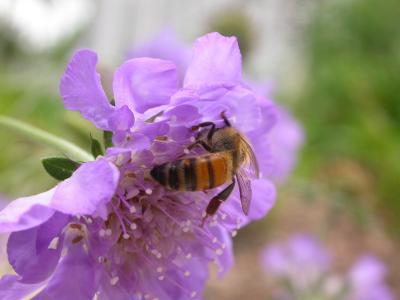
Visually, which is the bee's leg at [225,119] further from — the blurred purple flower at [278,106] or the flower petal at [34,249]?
the blurred purple flower at [278,106]

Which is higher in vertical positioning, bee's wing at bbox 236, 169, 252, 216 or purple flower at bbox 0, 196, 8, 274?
bee's wing at bbox 236, 169, 252, 216

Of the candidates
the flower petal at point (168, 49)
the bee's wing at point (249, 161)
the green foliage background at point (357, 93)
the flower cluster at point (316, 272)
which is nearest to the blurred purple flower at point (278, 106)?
the flower petal at point (168, 49)

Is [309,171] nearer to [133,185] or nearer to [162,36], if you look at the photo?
[162,36]

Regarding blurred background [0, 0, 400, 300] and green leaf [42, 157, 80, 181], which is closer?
green leaf [42, 157, 80, 181]

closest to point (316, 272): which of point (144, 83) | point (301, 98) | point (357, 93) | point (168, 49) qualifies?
point (168, 49)

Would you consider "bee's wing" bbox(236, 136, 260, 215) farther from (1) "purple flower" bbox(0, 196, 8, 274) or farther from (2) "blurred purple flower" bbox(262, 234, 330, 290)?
(2) "blurred purple flower" bbox(262, 234, 330, 290)

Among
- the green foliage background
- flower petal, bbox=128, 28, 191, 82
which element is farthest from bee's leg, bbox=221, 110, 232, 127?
the green foliage background
